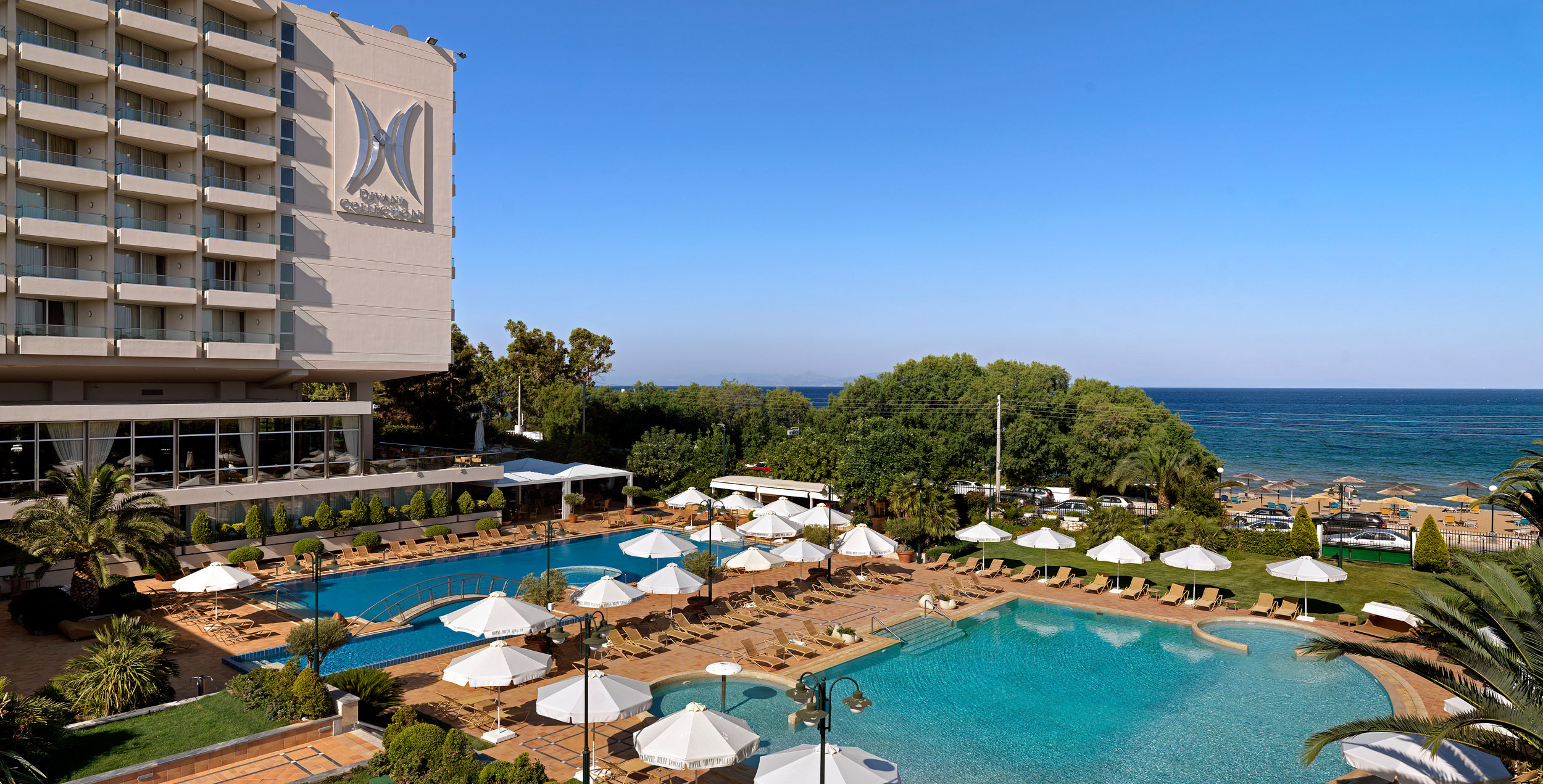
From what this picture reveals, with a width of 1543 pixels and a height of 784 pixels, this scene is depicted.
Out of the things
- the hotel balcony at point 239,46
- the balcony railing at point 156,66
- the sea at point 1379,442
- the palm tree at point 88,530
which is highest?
the hotel balcony at point 239,46

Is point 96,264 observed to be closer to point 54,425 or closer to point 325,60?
point 54,425

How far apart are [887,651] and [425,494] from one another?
2242cm

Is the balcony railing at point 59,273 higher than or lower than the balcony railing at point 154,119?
lower

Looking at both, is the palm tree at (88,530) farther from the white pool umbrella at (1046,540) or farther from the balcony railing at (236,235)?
the white pool umbrella at (1046,540)

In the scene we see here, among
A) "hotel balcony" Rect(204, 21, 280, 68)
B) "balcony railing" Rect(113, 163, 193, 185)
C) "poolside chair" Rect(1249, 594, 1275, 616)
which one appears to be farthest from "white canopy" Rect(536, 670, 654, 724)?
"hotel balcony" Rect(204, 21, 280, 68)

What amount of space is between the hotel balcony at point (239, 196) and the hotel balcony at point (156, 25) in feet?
15.1

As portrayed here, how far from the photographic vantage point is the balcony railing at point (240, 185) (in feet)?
98.9

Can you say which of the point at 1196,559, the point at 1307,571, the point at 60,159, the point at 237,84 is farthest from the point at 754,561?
the point at 60,159

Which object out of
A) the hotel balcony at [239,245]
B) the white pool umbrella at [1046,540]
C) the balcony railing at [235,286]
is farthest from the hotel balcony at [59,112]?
the white pool umbrella at [1046,540]

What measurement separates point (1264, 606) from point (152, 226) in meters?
37.2

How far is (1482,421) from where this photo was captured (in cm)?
13750

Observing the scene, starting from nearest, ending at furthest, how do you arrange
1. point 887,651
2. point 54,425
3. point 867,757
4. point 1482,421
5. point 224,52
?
point 867,757 < point 887,651 < point 54,425 < point 224,52 < point 1482,421

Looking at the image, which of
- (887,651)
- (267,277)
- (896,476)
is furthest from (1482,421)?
(267,277)

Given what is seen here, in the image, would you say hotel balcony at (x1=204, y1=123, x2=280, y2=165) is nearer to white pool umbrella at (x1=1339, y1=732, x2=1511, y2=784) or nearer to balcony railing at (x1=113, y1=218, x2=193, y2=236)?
balcony railing at (x1=113, y1=218, x2=193, y2=236)
